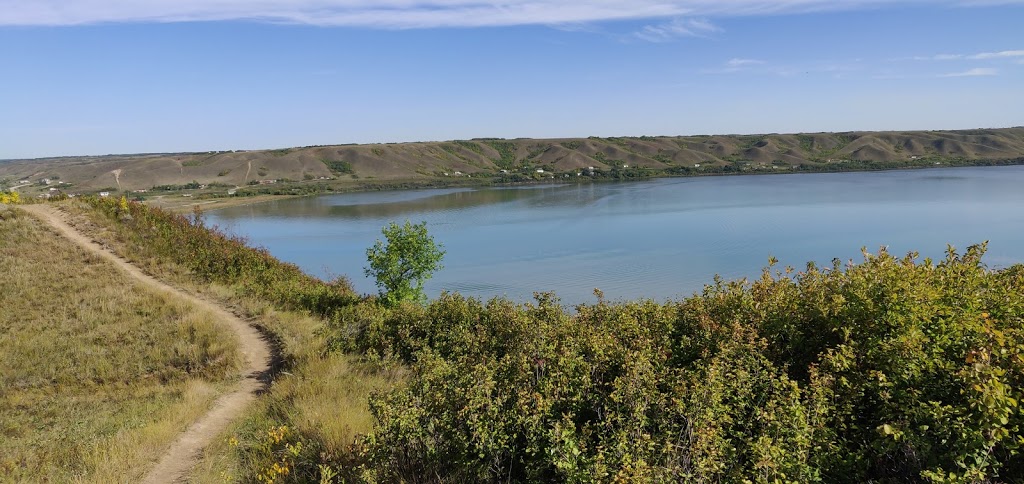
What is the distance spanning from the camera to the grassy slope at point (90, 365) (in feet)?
23.0

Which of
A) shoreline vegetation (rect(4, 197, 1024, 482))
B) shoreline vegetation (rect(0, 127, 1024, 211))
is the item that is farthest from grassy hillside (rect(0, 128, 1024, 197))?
shoreline vegetation (rect(4, 197, 1024, 482))

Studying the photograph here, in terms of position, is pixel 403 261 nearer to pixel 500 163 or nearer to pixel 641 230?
pixel 641 230

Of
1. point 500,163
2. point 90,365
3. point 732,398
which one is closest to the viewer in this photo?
point 732,398

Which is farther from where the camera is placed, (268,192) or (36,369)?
(268,192)

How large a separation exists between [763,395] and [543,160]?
130744 millimetres

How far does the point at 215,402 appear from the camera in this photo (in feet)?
30.1

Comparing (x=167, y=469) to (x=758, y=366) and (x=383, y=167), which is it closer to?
(x=758, y=366)

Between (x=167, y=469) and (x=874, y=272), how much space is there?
7.72 m

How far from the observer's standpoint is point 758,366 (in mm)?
4434

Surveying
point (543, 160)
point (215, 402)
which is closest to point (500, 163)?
point (543, 160)

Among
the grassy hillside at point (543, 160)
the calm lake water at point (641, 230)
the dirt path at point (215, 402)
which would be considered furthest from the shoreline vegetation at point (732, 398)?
the grassy hillside at point (543, 160)

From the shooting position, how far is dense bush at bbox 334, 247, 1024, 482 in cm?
334

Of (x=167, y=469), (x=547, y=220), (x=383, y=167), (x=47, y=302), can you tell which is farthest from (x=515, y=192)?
(x=167, y=469)

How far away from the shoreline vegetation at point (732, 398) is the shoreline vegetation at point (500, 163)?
7617 centimetres
